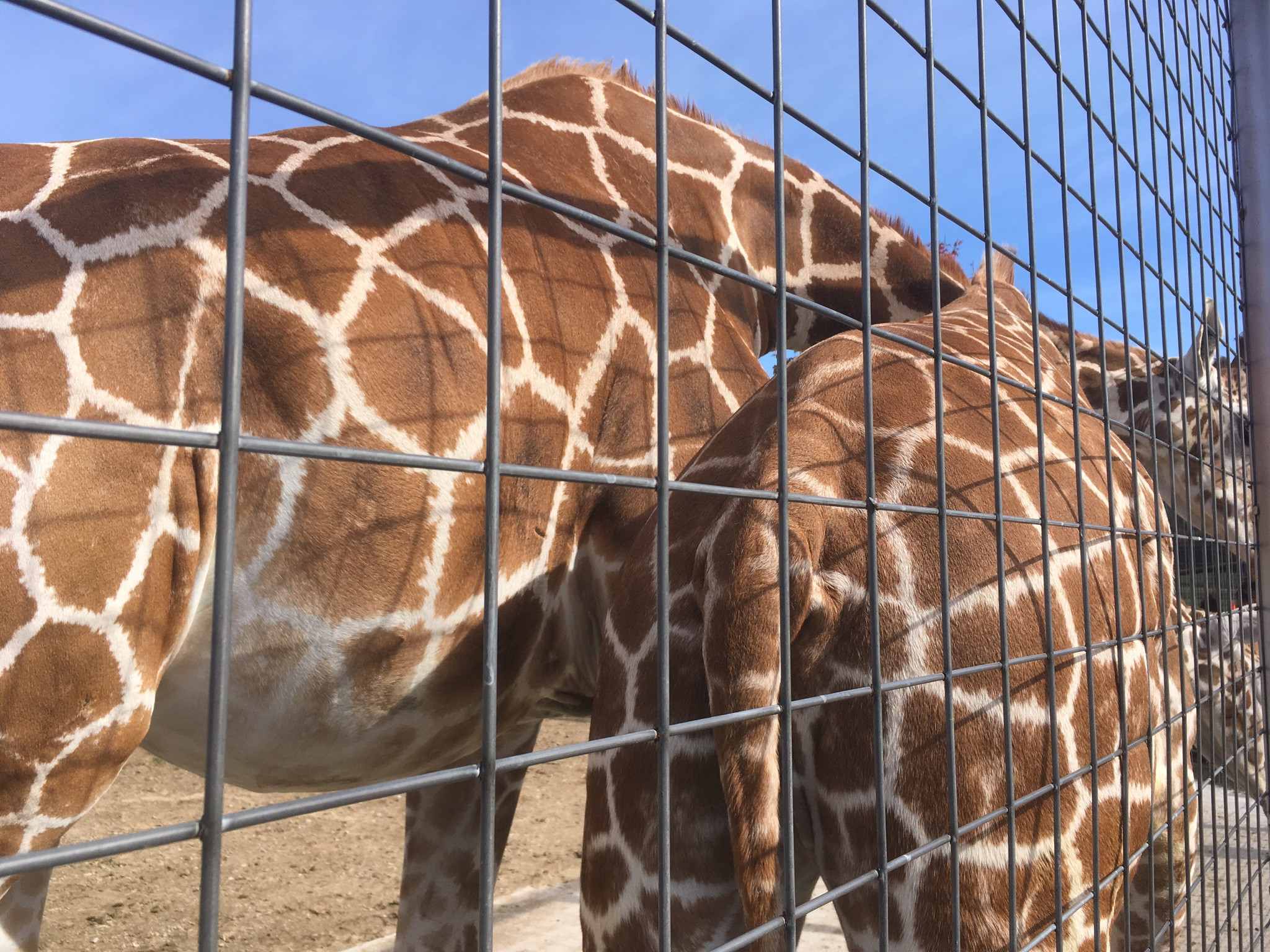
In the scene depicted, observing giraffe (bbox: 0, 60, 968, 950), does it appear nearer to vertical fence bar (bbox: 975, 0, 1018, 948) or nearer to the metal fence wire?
the metal fence wire

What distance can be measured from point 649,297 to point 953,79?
86cm

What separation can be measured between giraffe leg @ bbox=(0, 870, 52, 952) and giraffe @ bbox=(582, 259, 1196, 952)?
756 millimetres

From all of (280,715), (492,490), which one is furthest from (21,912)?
(492,490)

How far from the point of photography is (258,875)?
3.80 metres

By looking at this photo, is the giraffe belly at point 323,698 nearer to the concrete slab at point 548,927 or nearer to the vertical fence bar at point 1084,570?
the vertical fence bar at point 1084,570

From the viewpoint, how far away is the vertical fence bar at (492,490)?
59 centimetres

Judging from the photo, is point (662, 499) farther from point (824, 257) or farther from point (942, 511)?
point (824, 257)

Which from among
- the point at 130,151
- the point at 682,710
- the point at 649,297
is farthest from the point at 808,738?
the point at 130,151

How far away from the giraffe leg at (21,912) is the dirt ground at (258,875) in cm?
215

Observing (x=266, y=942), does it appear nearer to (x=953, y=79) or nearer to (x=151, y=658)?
(x=151, y=658)

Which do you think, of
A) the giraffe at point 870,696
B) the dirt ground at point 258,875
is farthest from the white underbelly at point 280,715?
the dirt ground at point 258,875

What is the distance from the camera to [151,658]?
125 cm

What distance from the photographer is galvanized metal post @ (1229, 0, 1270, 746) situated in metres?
2.15

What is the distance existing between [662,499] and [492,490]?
0.17m
